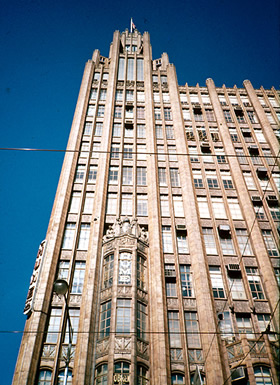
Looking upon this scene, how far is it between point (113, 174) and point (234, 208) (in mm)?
12631

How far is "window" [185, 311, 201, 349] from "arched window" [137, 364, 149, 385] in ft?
11.8

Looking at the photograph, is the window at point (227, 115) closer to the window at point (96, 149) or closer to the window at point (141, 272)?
the window at point (96, 149)

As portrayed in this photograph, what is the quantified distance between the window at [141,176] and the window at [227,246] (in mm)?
9690

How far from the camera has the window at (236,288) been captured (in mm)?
26906

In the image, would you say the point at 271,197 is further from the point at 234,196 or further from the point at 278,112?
the point at 278,112

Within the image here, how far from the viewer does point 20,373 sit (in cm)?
2097

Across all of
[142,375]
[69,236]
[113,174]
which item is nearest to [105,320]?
[142,375]

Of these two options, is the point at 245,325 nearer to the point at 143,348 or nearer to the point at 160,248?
the point at 143,348

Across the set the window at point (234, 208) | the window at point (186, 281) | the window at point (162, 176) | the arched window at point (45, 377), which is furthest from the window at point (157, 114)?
the arched window at point (45, 377)

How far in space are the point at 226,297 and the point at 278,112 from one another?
28831 mm

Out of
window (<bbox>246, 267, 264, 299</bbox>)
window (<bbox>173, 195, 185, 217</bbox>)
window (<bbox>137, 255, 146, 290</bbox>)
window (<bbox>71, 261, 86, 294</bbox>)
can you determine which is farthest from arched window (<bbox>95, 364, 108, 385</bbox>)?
window (<bbox>173, 195, 185, 217</bbox>)

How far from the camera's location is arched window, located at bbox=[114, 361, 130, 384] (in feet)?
69.0

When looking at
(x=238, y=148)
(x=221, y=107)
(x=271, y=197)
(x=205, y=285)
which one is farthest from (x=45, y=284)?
(x=221, y=107)

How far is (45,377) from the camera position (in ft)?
72.4
